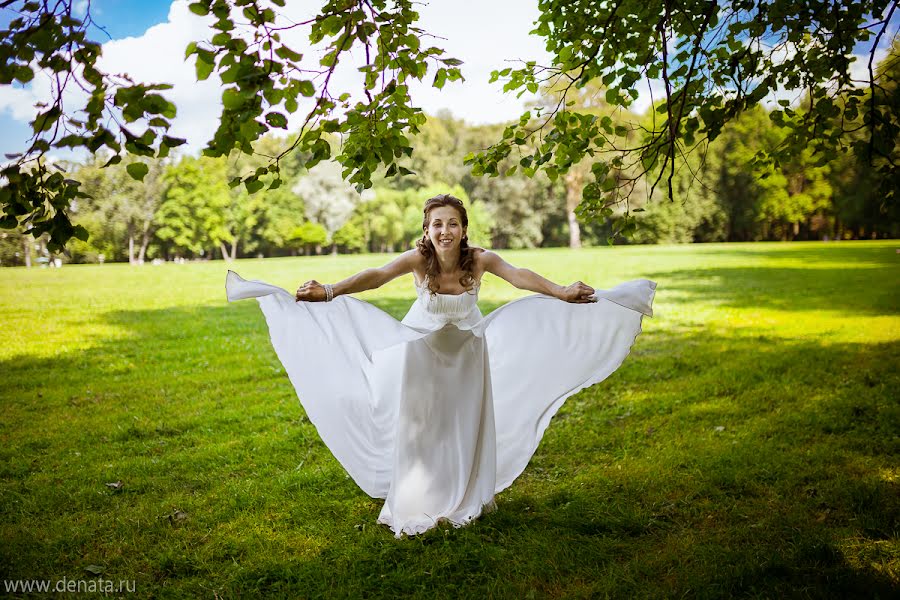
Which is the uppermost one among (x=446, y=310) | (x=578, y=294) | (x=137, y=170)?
(x=137, y=170)

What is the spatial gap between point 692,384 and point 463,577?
19.1 ft

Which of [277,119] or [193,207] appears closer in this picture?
[277,119]

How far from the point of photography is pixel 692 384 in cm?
862

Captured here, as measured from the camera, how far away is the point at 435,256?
480cm

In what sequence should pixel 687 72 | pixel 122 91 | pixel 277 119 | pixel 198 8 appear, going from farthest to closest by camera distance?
pixel 687 72, pixel 277 119, pixel 198 8, pixel 122 91

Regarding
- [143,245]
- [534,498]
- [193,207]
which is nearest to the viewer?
[534,498]

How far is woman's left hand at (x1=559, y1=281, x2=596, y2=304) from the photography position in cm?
455

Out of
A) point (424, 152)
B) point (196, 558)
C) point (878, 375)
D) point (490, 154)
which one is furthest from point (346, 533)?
point (424, 152)

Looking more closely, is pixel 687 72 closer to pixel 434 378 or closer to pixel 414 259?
pixel 414 259

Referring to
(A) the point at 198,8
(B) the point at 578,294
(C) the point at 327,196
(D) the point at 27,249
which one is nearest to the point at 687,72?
(B) the point at 578,294

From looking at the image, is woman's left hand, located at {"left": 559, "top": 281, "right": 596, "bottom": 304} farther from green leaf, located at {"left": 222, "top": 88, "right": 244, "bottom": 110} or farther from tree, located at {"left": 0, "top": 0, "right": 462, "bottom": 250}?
green leaf, located at {"left": 222, "top": 88, "right": 244, "bottom": 110}

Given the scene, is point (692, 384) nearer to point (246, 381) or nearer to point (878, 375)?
point (878, 375)

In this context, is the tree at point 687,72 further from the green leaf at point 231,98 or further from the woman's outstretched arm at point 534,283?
the green leaf at point 231,98

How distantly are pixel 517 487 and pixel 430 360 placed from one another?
1.77 m
